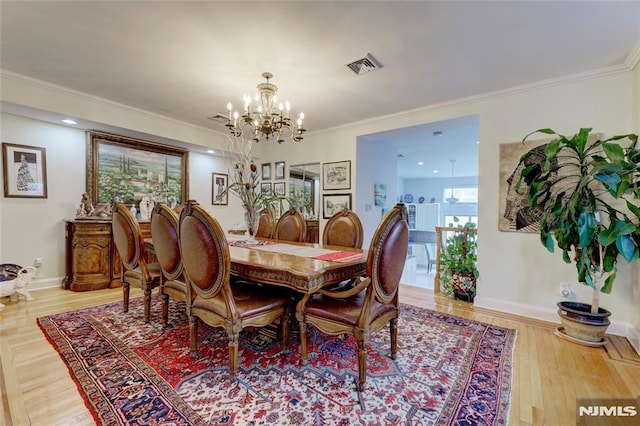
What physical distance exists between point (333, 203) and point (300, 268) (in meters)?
3.11

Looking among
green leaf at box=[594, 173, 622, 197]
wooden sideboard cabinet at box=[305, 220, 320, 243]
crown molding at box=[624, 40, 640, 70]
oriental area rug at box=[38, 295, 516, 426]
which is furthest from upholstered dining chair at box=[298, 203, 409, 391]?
wooden sideboard cabinet at box=[305, 220, 320, 243]

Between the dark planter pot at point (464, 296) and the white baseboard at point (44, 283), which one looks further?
the white baseboard at point (44, 283)

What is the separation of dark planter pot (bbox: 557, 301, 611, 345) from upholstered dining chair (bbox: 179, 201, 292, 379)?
248 cm

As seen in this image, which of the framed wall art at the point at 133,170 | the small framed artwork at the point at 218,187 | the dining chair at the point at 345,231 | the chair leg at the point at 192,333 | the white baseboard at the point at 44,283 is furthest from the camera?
the small framed artwork at the point at 218,187

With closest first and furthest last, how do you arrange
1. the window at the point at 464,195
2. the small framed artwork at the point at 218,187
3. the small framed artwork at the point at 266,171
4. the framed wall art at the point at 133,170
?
the framed wall art at the point at 133,170 → the small framed artwork at the point at 218,187 → the small framed artwork at the point at 266,171 → the window at the point at 464,195

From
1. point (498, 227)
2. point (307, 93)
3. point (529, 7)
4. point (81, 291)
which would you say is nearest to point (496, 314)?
point (498, 227)

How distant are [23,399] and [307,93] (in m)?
3.37

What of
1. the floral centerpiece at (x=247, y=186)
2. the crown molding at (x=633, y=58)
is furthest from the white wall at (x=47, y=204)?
the crown molding at (x=633, y=58)

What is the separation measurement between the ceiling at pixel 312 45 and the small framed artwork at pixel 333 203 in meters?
1.71

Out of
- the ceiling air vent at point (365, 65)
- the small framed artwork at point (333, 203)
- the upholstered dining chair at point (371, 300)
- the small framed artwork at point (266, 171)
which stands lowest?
the upholstered dining chair at point (371, 300)

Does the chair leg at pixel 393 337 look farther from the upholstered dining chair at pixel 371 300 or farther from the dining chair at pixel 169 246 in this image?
the dining chair at pixel 169 246

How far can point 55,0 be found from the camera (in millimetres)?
1849

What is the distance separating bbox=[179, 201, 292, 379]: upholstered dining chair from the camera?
1.67m

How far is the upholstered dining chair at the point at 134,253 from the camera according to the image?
250cm
